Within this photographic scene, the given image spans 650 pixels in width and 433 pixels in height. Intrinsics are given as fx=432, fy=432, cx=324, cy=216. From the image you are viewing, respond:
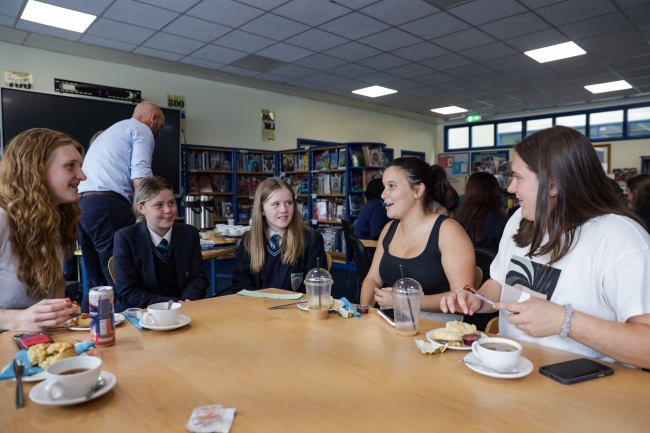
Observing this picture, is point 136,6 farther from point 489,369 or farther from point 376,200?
point 489,369

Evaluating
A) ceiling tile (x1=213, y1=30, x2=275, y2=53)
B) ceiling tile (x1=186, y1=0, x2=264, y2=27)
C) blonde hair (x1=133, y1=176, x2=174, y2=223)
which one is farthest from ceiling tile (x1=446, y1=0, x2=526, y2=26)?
blonde hair (x1=133, y1=176, x2=174, y2=223)

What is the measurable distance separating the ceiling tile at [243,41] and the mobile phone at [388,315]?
14.9ft

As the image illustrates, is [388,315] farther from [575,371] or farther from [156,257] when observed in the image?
[156,257]

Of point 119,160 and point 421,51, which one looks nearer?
point 119,160

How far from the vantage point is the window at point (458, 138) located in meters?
11.4

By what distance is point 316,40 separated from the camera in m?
5.36

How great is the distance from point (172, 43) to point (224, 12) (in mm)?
1239

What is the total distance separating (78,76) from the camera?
19.0ft

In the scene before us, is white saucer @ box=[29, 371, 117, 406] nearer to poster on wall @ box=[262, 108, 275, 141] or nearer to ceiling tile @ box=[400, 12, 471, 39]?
ceiling tile @ box=[400, 12, 471, 39]

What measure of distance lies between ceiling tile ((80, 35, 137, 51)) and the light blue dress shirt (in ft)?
8.77

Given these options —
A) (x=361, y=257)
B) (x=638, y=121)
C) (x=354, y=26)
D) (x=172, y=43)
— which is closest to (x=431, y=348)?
(x=361, y=257)

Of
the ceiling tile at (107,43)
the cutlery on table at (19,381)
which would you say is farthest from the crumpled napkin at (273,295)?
the ceiling tile at (107,43)

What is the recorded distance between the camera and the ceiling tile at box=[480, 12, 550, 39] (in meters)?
4.75

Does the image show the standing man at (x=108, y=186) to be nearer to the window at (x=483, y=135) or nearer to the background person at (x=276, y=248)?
the background person at (x=276, y=248)
